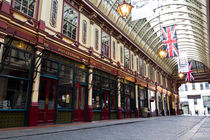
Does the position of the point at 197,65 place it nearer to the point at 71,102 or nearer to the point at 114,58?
the point at 114,58

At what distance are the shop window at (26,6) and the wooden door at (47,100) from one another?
408cm

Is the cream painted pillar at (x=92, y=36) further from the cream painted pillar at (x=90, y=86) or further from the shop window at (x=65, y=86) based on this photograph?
the shop window at (x=65, y=86)

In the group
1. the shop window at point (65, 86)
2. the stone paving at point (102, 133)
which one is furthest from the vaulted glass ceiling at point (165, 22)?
the stone paving at point (102, 133)

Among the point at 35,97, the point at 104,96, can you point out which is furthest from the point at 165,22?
the point at 35,97

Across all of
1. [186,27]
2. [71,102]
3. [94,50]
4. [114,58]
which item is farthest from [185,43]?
[71,102]

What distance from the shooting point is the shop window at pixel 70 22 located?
12484 mm

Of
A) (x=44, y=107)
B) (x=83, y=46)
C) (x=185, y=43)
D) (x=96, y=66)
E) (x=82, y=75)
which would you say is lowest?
(x=44, y=107)

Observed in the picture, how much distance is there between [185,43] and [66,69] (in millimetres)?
26118

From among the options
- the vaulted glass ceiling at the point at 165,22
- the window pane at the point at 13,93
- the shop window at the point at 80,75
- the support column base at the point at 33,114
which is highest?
the vaulted glass ceiling at the point at 165,22

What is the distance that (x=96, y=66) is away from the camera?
49.6 ft

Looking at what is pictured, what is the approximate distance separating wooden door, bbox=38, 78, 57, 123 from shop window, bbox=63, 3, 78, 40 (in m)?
3.96

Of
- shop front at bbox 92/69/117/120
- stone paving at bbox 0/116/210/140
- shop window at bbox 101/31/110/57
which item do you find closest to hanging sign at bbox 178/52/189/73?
shop front at bbox 92/69/117/120

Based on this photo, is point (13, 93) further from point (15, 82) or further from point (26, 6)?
point (26, 6)

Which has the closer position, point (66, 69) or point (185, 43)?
point (66, 69)
